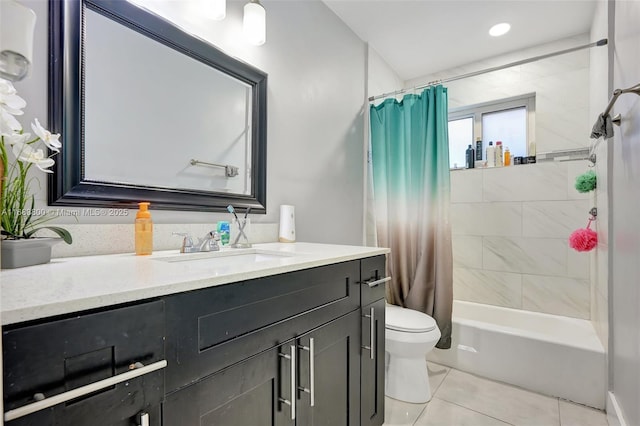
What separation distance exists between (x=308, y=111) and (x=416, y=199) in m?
0.98

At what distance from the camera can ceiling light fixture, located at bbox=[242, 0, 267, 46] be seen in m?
1.44

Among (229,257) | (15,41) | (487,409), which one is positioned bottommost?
(487,409)

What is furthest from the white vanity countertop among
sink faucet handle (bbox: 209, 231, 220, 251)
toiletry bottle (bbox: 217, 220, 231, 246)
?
toiletry bottle (bbox: 217, 220, 231, 246)

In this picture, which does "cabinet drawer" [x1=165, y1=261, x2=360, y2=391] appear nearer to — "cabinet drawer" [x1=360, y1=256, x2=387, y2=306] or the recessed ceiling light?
"cabinet drawer" [x1=360, y1=256, x2=387, y2=306]

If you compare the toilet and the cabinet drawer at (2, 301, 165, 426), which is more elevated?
the cabinet drawer at (2, 301, 165, 426)

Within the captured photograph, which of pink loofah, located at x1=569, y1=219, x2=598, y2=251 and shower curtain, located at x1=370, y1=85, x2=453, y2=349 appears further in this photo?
shower curtain, located at x1=370, y1=85, x2=453, y2=349

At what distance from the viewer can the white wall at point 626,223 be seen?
1085mm

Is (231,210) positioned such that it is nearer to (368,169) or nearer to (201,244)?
(201,244)

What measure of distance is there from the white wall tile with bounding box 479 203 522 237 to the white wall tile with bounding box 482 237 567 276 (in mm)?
57

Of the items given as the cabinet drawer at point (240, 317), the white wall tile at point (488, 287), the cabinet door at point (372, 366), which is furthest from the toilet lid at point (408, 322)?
the white wall tile at point (488, 287)

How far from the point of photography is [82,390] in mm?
477

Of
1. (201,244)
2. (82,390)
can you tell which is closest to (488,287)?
(201,244)

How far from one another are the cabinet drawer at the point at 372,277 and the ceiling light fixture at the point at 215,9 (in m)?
1.21

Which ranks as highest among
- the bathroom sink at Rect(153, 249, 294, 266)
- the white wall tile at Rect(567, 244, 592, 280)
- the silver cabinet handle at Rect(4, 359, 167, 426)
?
the bathroom sink at Rect(153, 249, 294, 266)
